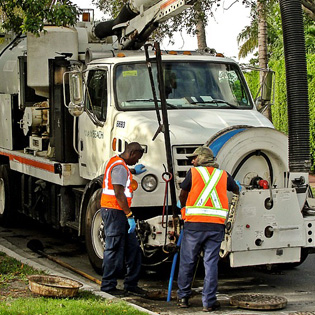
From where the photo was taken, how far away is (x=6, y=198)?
14.4 m

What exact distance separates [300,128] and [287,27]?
111 cm

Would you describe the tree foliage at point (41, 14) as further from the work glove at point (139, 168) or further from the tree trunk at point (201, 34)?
the tree trunk at point (201, 34)

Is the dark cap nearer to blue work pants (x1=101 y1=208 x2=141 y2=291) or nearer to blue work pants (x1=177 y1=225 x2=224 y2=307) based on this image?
blue work pants (x1=177 y1=225 x2=224 y2=307)

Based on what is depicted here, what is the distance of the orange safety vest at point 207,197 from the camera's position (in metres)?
8.58

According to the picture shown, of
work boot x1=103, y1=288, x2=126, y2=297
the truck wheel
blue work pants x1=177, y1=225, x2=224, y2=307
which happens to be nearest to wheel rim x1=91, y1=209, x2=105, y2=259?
the truck wheel

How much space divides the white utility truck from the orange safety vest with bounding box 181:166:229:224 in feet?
1.04

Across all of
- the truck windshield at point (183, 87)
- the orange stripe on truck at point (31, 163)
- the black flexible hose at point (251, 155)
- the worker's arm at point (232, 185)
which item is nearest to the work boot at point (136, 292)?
the worker's arm at point (232, 185)

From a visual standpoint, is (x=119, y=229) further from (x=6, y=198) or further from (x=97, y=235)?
(x=6, y=198)

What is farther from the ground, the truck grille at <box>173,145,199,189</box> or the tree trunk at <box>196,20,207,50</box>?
the tree trunk at <box>196,20,207,50</box>

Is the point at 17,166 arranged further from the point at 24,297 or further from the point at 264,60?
the point at 264,60

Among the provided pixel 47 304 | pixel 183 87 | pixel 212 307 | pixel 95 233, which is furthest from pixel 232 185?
pixel 183 87

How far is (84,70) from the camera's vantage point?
1155cm

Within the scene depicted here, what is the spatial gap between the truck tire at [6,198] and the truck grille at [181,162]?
5319mm

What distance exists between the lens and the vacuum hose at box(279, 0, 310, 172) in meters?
9.10
